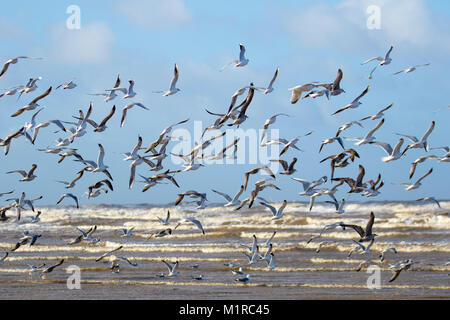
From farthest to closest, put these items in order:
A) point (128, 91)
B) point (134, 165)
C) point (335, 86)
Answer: point (128, 91) < point (134, 165) < point (335, 86)

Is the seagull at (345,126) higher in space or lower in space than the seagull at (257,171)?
higher

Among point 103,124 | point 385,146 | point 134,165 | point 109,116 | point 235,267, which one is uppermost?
point 109,116

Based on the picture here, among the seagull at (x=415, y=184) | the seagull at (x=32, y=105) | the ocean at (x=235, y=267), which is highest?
the seagull at (x=32, y=105)

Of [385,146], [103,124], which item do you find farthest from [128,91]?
[385,146]

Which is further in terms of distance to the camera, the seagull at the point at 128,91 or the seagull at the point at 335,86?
the seagull at the point at 128,91

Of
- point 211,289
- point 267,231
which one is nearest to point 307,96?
point 211,289

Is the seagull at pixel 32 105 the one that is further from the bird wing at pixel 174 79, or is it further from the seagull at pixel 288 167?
the seagull at pixel 288 167

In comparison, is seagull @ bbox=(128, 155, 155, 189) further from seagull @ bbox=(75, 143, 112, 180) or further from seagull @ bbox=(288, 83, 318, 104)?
seagull @ bbox=(288, 83, 318, 104)

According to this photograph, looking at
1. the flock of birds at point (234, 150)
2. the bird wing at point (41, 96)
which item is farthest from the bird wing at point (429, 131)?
the bird wing at point (41, 96)

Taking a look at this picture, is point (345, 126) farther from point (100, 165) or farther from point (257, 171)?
point (100, 165)

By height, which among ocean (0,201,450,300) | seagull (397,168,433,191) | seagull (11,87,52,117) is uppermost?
seagull (11,87,52,117)

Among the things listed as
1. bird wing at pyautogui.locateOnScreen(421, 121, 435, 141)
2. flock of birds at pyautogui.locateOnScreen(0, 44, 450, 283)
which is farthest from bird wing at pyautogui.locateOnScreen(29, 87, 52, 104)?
bird wing at pyautogui.locateOnScreen(421, 121, 435, 141)

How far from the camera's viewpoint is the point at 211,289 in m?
18.9
